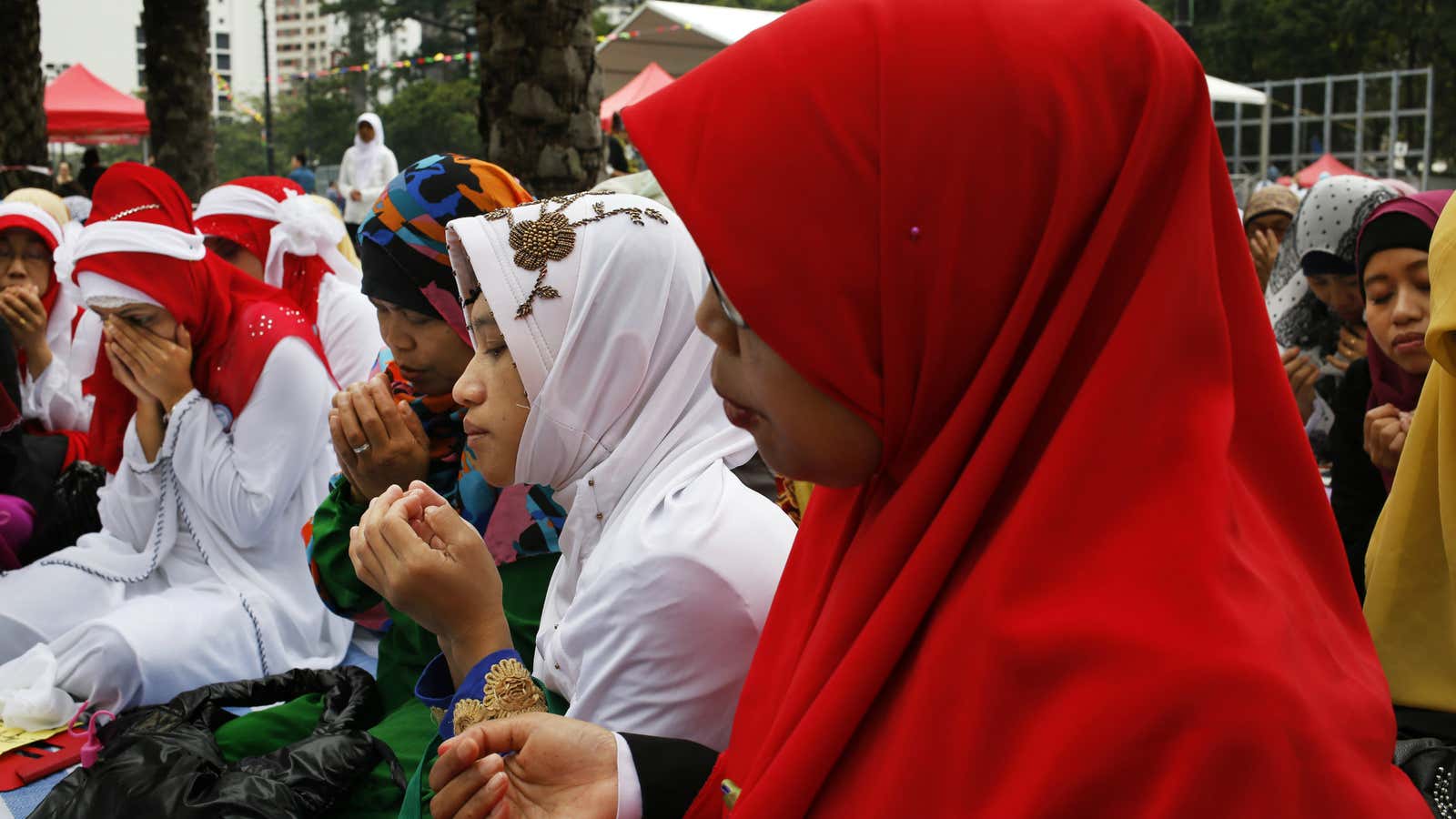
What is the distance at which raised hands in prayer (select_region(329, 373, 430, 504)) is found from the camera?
9.30 ft

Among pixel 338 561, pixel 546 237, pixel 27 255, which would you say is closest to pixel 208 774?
pixel 338 561

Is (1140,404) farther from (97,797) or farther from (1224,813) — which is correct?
(97,797)

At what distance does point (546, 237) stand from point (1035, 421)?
111cm

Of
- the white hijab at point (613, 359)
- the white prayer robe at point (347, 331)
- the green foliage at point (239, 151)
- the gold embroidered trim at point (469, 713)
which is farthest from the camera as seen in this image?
the green foliage at point (239, 151)

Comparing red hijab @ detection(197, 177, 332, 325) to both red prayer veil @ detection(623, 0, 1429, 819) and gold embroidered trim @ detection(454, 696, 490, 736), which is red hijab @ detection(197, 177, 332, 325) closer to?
gold embroidered trim @ detection(454, 696, 490, 736)

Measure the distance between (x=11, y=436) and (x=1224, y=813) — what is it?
4693mm

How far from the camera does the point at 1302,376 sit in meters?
4.69

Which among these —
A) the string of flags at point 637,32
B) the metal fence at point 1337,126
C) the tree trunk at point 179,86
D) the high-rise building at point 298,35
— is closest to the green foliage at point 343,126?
the string of flags at point 637,32

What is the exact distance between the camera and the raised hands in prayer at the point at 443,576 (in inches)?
74.5

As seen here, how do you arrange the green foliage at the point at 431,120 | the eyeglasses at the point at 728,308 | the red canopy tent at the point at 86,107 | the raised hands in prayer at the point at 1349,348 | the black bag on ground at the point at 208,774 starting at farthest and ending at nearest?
the green foliage at the point at 431,120
the red canopy tent at the point at 86,107
the raised hands in prayer at the point at 1349,348
the black bag on ground at the point at 208,774
the eyeglasses at the point at 728,308

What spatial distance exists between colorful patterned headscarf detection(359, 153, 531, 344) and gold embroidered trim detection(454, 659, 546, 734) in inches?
47.3

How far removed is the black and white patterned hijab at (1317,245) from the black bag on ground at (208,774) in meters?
3.60

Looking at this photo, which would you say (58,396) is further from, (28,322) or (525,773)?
(525,773)

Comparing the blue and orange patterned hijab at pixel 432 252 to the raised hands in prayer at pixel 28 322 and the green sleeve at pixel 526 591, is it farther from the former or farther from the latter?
the raised hands in prayer at pixel 28 322
